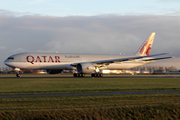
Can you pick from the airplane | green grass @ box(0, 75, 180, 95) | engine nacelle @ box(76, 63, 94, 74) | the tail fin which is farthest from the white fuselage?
green grass @ box(0, 75, 180, 95)

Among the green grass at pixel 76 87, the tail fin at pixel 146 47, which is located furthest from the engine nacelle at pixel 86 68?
the tail fin at pixel 146 47

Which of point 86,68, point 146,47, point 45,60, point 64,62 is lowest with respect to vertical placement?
point 86,68

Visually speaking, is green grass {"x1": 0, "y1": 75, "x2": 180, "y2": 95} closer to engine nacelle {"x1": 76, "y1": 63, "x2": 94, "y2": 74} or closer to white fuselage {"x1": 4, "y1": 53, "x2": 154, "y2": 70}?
engine nacelle {"x1": 76, "y1": 63, "x2": 94, "y2": 74}

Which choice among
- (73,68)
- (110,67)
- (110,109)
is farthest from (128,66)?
(110,109)

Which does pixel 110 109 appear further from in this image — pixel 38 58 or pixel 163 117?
pixel 38 58

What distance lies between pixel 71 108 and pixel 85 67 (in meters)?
36.8

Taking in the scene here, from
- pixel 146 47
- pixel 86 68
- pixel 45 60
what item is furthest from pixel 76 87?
pixel 146 47

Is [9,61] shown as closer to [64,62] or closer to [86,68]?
[64,62]

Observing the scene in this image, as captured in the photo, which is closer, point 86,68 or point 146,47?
point 86,68

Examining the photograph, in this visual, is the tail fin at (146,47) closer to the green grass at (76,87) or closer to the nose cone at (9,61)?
the nose cone at (9,61)

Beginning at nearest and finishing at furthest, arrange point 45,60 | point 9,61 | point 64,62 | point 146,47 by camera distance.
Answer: point 9,61, point 45,60, point 64,62, point 146,47

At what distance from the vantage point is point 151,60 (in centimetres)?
6262

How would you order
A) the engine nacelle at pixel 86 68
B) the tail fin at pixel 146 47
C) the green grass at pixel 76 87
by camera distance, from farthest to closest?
the tail fin at pixel 146 47, the engine nacelle at pixel 86 68, the green grass at pixel 76 87

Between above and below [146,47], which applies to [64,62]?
below
